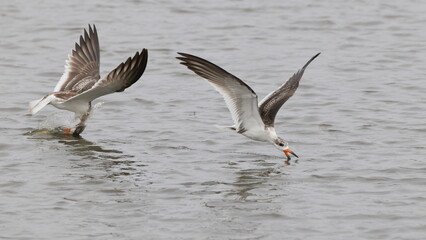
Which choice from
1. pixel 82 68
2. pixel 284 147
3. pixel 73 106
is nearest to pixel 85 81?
pixel 82 68

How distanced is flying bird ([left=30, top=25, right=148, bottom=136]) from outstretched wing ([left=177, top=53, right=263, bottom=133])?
0.61 meters

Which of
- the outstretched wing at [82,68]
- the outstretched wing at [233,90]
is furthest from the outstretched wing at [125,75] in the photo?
the outstretched wing at [82,68]

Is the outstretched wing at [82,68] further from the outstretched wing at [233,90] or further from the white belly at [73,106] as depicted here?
the outstretched wing at [233,90]

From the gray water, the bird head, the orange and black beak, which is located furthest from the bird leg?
the orange and black beak

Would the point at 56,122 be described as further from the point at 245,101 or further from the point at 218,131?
the point at 245,101

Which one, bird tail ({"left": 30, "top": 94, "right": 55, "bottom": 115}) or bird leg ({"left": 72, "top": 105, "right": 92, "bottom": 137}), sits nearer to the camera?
bird tail ({"left": 30, "top": 94, "right": 55, "bottom": 115})

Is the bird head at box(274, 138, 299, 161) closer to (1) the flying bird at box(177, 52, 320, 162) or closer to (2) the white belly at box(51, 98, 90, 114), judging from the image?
(1) the flying bird at box(177, 52, 320, 162)

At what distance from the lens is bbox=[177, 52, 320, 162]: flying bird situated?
11188 mm

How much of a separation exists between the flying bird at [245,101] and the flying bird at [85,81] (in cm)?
69

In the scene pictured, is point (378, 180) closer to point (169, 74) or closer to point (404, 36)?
point (169, 74)

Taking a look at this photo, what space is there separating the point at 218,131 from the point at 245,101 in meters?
1.80

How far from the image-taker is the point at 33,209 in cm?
956

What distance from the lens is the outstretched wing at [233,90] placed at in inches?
440

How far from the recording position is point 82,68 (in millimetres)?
13633
